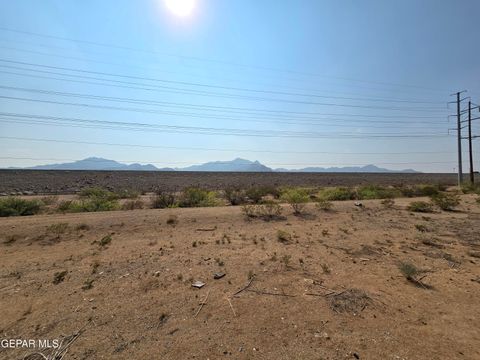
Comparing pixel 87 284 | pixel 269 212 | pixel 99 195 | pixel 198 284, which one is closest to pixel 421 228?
pixel 269 212

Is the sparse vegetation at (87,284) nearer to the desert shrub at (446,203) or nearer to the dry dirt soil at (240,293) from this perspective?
the dry dirt soil at (240,293)

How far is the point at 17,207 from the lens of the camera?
1572cm

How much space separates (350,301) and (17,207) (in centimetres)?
1799

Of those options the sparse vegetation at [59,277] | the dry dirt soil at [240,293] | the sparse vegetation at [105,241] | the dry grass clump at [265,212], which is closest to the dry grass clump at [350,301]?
the dry dirt soil at [240,293]

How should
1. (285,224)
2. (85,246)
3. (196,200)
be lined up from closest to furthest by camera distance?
(85,246) → (285,224) → (196,200)

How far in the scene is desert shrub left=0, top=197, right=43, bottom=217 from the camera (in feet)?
49.1

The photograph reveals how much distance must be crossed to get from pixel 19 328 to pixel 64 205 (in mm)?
13899

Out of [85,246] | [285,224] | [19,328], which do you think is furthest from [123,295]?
[285,224]

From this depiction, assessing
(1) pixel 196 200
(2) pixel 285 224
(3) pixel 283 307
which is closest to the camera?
(3) pixel 283 307

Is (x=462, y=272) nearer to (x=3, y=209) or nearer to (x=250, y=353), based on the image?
(x=250, y=353)

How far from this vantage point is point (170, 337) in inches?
186

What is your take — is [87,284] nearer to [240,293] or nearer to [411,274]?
[240,293]

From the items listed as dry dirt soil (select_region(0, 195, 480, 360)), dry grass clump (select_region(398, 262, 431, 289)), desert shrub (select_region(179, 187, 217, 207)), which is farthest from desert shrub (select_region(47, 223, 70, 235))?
dry grass clump (select_region(398, 262, 431, 289))

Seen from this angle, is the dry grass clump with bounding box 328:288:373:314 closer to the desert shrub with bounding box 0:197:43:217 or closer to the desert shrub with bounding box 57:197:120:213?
the desert shrub with bounding box 57:197:120:213
